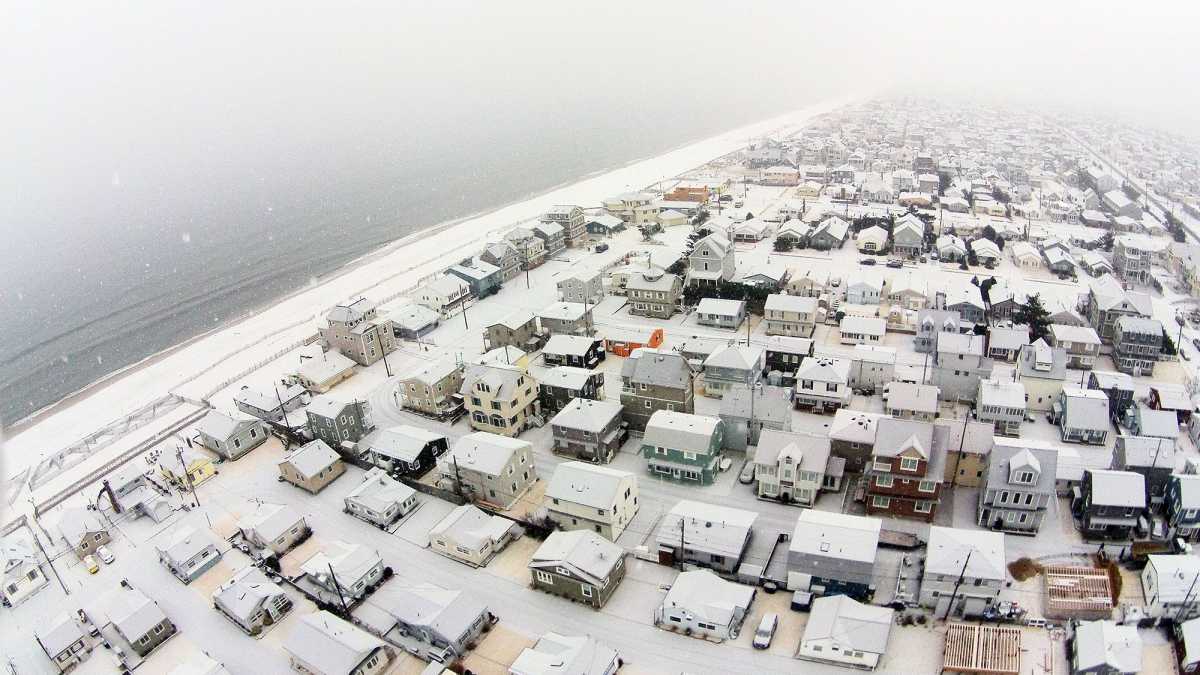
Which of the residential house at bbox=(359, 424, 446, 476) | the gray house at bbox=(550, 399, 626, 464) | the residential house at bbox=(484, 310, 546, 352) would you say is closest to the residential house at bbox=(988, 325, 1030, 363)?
the gray house at bbox=(550, 399, 626, 464)

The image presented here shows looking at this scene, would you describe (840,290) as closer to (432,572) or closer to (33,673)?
(432,572)

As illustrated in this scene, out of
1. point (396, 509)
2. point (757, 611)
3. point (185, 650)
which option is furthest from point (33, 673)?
point (757, 611)

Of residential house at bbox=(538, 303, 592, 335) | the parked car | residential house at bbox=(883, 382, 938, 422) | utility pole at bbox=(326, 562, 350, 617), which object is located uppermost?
residential house at bbox=(538, 303, 592, 335)

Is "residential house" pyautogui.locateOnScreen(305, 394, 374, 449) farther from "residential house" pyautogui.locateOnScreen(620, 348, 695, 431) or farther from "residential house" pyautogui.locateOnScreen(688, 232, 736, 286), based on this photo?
"residential house" pyautogui.locateOnScreen(688, 232, 736, 286)

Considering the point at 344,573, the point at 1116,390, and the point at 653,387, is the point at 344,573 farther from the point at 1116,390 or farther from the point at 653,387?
the point at 1116,390

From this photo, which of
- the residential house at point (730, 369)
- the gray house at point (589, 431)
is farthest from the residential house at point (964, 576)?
the gray house at point (589, 431)
